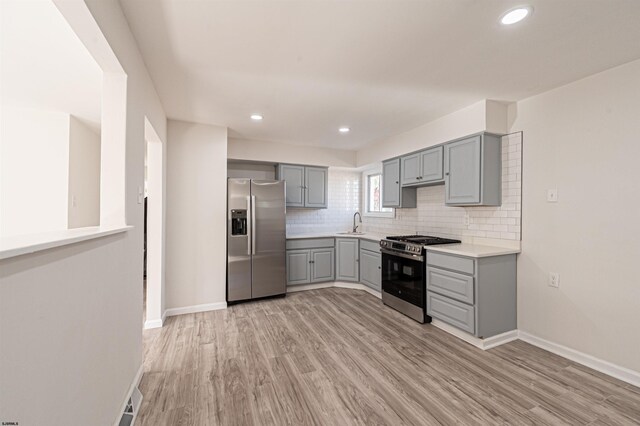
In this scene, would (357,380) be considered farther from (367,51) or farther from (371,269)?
(367,51)

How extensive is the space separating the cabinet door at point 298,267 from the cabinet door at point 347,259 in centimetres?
53

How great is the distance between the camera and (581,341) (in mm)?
2328

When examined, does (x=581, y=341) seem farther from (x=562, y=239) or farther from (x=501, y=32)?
(x=501, y=32)

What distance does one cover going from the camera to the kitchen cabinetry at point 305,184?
178 inches

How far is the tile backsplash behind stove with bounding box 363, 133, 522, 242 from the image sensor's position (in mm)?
2809

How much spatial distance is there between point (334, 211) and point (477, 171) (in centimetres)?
278

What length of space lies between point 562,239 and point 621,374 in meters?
1.08

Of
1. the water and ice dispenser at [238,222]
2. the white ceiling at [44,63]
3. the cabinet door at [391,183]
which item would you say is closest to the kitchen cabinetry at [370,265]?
the cabinet door at [391,183]

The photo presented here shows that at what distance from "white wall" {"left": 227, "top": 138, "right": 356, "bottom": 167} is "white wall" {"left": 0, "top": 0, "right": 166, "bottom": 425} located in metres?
2.11

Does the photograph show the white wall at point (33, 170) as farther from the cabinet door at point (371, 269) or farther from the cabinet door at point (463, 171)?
the cabinet door at point (463, 171)

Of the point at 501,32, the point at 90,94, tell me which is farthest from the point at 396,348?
the point at 90,94

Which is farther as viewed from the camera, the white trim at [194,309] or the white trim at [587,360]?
the white trim at [194,309]

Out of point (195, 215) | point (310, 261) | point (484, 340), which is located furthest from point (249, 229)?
point (484, 340)

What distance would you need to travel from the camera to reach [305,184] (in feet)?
15.2
